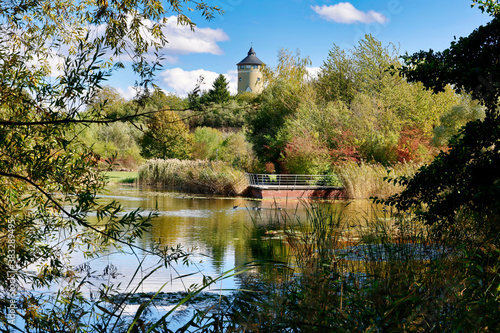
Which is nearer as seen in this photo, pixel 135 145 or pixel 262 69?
pixel 262 69

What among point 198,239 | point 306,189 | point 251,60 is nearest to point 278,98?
point 306,189

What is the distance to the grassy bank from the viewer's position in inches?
724

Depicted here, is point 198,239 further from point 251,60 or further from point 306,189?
point 251,60

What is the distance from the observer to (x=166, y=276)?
6070 mm

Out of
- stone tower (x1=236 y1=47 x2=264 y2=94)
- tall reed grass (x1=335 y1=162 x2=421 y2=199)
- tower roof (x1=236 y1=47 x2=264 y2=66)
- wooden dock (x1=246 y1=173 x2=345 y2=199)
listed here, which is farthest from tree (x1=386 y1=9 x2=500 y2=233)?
tower roof (x1=236 y1=47 x2=264 y2=66)

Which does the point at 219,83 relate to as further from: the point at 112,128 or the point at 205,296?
the point at 205,296

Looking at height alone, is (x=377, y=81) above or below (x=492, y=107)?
above

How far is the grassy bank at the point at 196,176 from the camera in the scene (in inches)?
724

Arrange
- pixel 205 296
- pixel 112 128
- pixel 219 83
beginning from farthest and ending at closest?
pixel 219 83
pixel 112 128
pixel 205 296

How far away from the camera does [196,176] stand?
19625 millimetres

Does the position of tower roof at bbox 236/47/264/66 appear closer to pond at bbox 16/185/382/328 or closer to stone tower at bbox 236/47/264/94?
stone tower at bbox 236/47/264/94

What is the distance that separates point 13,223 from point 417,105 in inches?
→ 845

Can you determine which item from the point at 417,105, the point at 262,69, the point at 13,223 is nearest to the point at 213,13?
the point at 13,223

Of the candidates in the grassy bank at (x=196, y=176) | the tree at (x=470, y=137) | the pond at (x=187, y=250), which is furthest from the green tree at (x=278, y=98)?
Result: the tree at (x=470, y=137)
